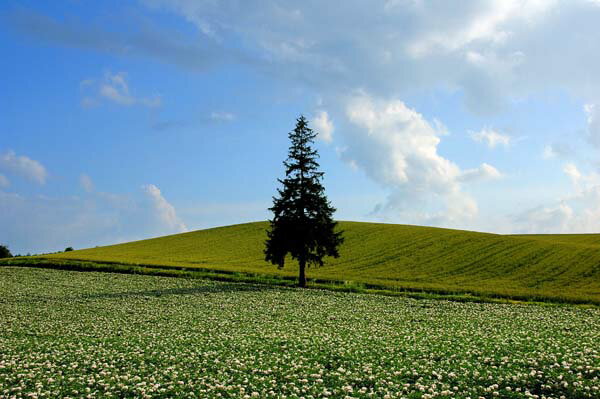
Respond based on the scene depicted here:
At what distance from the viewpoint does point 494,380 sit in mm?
15992

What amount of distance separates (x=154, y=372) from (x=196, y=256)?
66055mm

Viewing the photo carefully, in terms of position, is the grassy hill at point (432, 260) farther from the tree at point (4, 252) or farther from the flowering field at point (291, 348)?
the tree at point (4, 252)

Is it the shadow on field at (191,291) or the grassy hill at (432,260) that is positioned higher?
the grassy hill at (432,260)

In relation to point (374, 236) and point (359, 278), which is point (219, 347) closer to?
point (359, 278)

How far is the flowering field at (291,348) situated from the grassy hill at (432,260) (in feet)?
42.2

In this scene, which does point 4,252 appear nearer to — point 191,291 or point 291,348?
point 191,291

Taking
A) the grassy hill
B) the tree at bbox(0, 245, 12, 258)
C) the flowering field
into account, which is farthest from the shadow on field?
the tree at bbox(0, 245, 12, 258)

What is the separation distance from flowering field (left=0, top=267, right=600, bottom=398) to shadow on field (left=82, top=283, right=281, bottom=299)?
1.47 meters

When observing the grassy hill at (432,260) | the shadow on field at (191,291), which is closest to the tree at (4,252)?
the grassy hill at (432,260)

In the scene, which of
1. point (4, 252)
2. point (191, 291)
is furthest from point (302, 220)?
point (4, 252)

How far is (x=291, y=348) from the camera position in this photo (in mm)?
21891

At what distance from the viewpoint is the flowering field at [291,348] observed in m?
15.6

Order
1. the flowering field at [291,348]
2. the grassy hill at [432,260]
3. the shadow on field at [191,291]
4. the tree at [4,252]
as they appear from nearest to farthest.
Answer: the flowering field at [291,348]
the shadow on field at [191,291]
the grassy hill at [432,260]
the tree at [4,252]

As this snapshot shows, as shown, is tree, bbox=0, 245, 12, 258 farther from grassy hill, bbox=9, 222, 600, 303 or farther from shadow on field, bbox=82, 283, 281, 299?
shadow on field, bbox=82, 283, 281, 299
